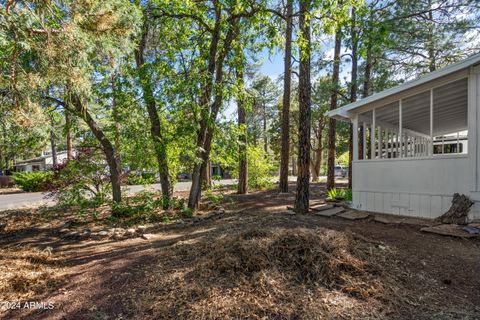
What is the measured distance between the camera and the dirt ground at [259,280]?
2.18 m

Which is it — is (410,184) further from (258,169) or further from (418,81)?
(258,169)

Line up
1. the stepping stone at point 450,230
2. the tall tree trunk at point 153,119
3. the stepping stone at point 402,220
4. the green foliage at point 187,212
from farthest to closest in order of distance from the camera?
the green foliage at point 187,212 → the tall tree trunk at point 153,119 → the stepping stone at point 402,220 → the stepping stone at point 450,230

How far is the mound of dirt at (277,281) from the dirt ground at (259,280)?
0.01m

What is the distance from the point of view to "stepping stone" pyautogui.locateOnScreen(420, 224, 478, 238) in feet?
13.0

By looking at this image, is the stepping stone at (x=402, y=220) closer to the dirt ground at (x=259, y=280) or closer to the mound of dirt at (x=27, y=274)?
the dirt ground at (x=259, y=280)

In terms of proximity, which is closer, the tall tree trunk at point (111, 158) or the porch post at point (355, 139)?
the tall tree trunk at point (111, 158)

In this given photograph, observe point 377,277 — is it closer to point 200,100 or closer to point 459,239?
point 459,239

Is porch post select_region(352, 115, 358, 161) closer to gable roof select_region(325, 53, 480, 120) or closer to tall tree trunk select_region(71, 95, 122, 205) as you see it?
gable roof select_region(325, 53, 480, 120)

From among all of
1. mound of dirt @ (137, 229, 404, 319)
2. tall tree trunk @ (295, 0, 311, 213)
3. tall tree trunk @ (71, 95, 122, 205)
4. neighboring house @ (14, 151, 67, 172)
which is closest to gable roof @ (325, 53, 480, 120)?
tall tree trunk @ (295, 0, 311, 213)

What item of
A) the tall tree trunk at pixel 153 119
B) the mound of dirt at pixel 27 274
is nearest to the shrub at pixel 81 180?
the tall tree trunk at pixel 153 119

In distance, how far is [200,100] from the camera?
6445 mm

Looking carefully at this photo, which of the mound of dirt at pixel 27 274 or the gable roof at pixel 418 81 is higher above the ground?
the gable roof at pixel 418 81

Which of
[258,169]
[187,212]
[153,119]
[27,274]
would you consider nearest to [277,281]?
[27,274]

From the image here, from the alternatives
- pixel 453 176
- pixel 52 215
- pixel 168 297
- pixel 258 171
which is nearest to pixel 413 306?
pixel 168 297
